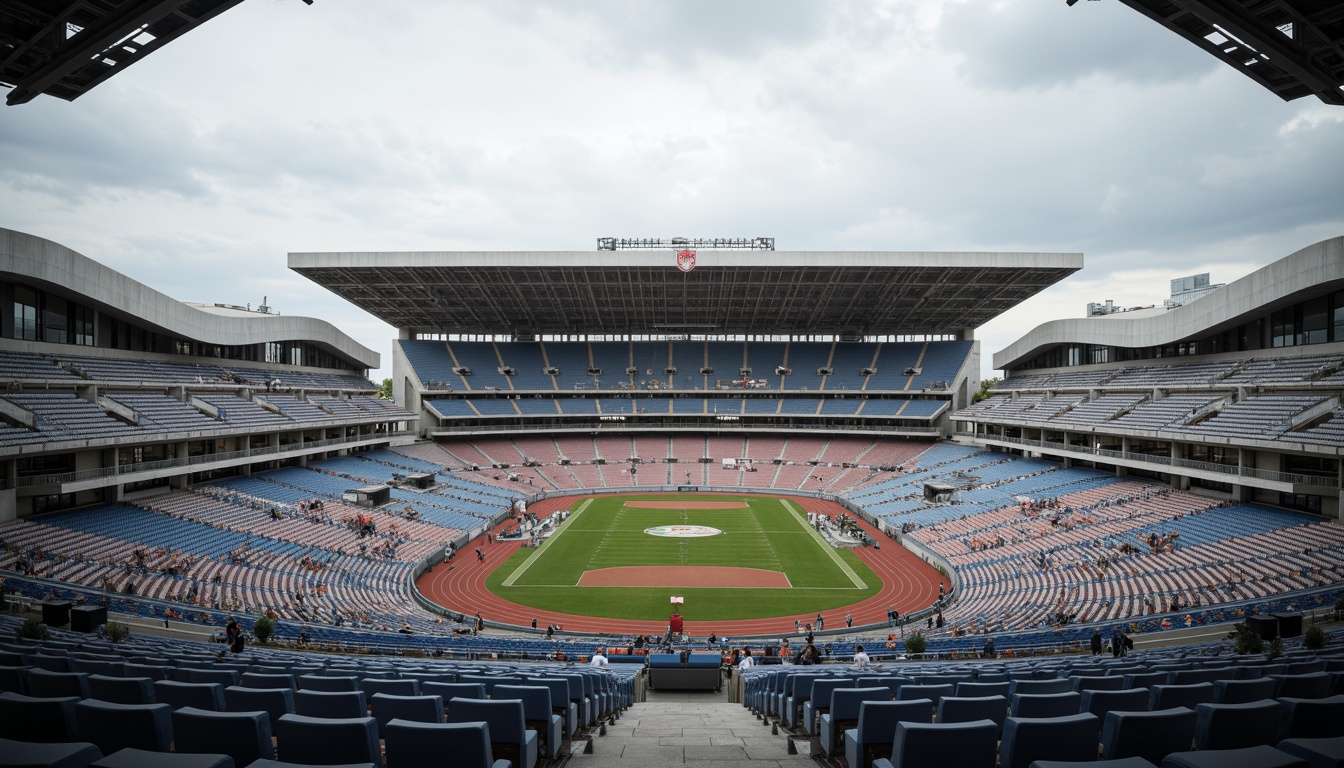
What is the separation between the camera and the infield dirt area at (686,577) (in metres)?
33.2

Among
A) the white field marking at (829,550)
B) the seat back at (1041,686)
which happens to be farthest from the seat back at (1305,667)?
the white field marking at (829,550)

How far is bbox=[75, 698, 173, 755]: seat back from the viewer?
3.99 meters

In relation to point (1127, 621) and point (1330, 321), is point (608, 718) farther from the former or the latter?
point (1330, 321)

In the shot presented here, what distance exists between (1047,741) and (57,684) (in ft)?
26.2

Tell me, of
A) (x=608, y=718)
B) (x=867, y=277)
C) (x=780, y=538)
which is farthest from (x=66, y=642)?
(x=867, y=277)

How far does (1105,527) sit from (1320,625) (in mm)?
18022

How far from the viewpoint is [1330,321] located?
32.7m

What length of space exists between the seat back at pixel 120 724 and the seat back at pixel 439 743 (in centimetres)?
155

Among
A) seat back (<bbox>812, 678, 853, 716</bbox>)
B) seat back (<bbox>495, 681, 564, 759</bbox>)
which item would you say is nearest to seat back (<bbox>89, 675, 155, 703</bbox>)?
seat back (<bbox>495, 681, 564, 759</bbox>)

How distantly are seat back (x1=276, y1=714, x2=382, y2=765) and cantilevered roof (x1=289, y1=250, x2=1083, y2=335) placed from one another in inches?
2050

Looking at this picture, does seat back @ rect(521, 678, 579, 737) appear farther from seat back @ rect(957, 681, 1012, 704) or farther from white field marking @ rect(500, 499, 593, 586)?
white field marking @ rect(500, 499, 593, 586)

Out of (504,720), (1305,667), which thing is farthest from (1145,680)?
(504,720)

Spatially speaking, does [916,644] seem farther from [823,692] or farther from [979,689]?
[979,689]

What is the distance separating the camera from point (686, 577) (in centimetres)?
3441
